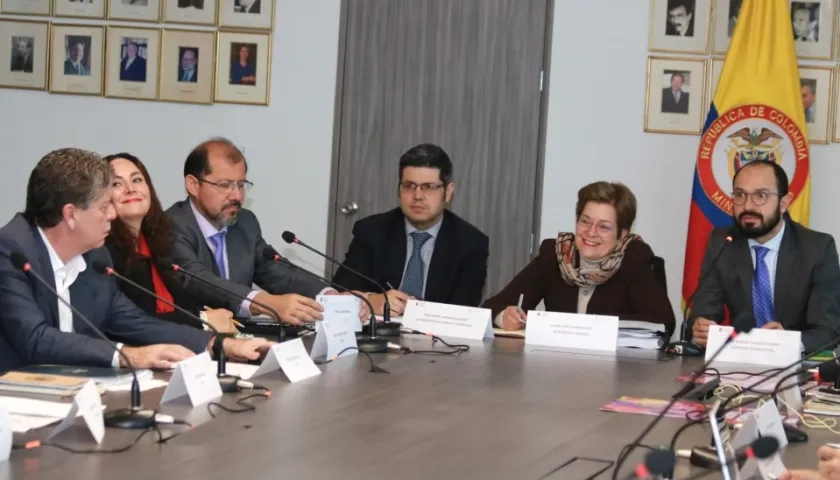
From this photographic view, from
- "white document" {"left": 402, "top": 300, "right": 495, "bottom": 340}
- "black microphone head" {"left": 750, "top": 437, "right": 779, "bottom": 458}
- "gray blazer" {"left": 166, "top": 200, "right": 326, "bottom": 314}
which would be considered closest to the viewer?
"black microphone head" {"left": 750, "top": 437, "right": 779, "bottom": 458}

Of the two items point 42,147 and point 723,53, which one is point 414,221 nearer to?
point 723,53

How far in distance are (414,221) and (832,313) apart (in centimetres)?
181

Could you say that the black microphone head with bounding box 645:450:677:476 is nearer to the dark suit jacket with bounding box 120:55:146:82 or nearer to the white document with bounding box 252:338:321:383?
the white document with bounding box 252:338:321:383

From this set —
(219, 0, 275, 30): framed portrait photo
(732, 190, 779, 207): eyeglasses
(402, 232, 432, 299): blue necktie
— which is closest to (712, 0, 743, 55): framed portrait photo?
(732, 190, 779, 207): eyeglasses

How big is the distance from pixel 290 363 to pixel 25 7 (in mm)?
3865

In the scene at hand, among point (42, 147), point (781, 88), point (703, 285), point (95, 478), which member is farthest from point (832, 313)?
point (42, 147)

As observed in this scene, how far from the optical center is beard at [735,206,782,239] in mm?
4363

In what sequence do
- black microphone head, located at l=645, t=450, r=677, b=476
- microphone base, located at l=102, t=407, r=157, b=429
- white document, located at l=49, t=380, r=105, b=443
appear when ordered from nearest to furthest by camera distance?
black microphone head, located at l=645, t=450, r=677, b=476, white document, located at l=49, t=380, r=105, b=443, microphone base, located at l=102, t=407, r=157, b=429

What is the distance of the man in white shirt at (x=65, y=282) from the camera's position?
2.92 meters

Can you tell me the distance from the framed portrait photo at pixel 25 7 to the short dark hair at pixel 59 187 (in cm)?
317

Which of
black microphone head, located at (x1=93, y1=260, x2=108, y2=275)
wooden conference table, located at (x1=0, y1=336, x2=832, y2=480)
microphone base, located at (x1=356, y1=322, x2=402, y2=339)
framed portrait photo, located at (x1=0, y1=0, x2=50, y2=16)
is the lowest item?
microphone base, located at (x1=356, y1=322, x2=402, y2=339)

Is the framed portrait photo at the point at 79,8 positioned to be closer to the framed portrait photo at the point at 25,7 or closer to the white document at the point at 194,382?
the framed portrait photo at the point at 25,7

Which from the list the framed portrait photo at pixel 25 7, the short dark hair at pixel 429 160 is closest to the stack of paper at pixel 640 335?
the short dark hair at pixel 429 160

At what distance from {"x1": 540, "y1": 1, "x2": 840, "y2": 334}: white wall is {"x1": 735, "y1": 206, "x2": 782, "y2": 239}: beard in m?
1.08
